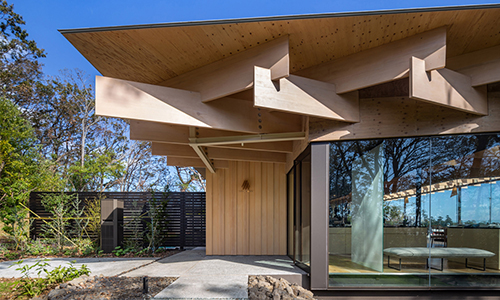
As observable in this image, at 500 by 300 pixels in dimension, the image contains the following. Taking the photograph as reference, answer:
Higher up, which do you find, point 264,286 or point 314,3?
point 314,3

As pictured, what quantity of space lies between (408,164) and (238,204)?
164 inches

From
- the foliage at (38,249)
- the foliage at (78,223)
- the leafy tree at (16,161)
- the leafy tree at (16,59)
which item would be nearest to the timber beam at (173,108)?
the foliage at (78,223)

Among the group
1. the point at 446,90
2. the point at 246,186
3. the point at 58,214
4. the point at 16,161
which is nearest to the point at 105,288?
the point at 246,186

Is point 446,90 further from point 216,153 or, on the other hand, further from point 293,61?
point 216,153

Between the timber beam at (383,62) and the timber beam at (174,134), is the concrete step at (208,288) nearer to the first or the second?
the timber beam at (174,134)

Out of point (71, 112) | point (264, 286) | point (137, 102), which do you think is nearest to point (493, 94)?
point (264, 286)

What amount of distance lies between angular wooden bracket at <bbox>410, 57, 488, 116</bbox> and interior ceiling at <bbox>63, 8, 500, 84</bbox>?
41 cm

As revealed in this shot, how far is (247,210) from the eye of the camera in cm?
738

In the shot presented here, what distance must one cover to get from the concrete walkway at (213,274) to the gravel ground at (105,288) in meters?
0.30

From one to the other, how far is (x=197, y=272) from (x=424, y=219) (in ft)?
11.3

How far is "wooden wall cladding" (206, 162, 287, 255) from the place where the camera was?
23.8 ft

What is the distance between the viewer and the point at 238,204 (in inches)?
293

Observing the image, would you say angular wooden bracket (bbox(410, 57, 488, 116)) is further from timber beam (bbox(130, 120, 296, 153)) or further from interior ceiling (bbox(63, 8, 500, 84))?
timber beam (bbox(130, 120, 296, 153))

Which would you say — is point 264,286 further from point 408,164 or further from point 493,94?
point 493,94
